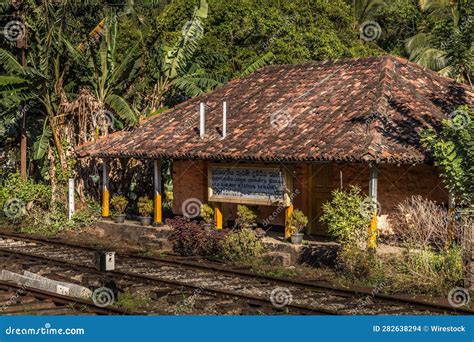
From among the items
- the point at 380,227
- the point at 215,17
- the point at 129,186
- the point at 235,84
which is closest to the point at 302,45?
the point at 215,17

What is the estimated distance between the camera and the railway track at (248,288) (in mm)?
12914

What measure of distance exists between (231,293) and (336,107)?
296 inches

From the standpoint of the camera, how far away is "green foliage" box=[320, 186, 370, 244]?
16.5 m

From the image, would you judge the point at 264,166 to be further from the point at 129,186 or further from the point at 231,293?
the point at 129,186

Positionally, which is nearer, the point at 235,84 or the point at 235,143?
the point at 235,143

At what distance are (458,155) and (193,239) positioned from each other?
659 cm

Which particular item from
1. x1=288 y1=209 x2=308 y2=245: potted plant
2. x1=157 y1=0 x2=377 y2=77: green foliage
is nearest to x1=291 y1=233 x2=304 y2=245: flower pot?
x1=288 y1=209 x2=308 y2=245: potted plant

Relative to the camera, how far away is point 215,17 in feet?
106
